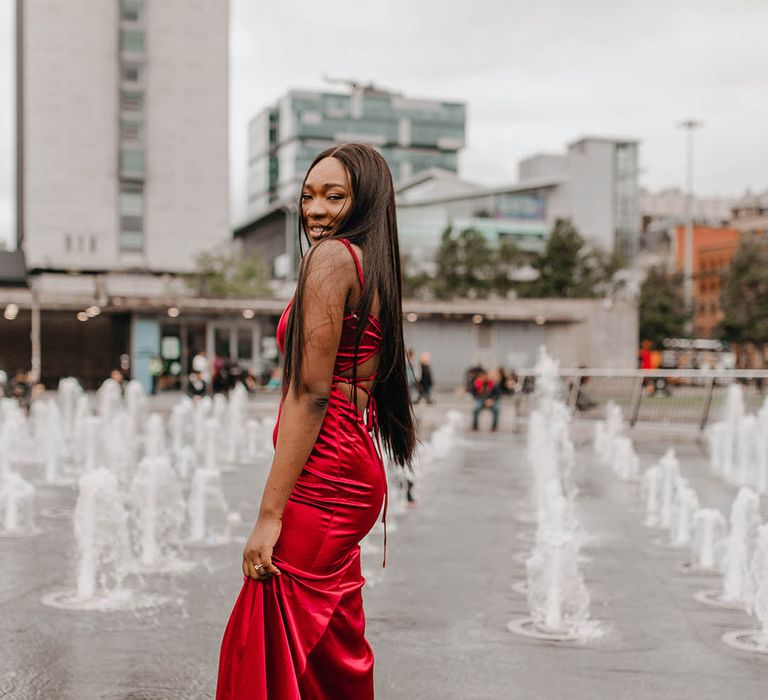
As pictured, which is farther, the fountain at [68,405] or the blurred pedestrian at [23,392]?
the blurred pedestrian at [23,392]

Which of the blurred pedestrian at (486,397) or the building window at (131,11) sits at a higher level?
the building window at (131,11)

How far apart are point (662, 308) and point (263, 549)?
5994 cm

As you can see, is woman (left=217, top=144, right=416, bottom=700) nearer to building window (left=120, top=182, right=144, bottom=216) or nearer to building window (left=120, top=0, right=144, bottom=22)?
building window (left=120, top=182, right=144, bottom=216)

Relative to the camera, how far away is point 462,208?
86062 mm

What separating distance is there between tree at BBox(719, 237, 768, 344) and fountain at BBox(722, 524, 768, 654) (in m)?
54.5

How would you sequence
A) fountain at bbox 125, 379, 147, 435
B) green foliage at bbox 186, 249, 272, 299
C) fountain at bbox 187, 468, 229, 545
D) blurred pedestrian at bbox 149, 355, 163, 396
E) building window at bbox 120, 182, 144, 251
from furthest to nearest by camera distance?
building window at bbox 120, 182, 144, 251, green foliage at bbox 186, 249, 272, 299, blurred pedestrian at bbox 149, 355, 163, 396, fountain at bbox 125, 379, 147, 435, fountain at bbox 187, 468, 229, 545

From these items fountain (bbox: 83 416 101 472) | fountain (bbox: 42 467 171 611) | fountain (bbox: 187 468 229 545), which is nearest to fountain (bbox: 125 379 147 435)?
fountain (bbox: 83 416 101 472)

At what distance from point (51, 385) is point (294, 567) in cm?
4107

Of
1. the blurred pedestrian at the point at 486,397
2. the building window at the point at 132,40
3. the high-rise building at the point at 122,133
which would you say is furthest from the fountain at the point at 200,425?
the building window at the point at 132,40

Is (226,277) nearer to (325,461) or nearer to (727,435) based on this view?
(727,435)

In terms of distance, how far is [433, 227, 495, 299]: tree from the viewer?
199 feet

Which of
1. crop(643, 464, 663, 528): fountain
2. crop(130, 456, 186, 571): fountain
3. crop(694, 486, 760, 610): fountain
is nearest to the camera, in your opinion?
crop(694, 486, 760, 610): fountain

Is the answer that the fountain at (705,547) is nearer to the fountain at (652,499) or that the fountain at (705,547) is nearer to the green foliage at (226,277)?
the fountain at (652,499)

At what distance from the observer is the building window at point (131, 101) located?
58.9 m
